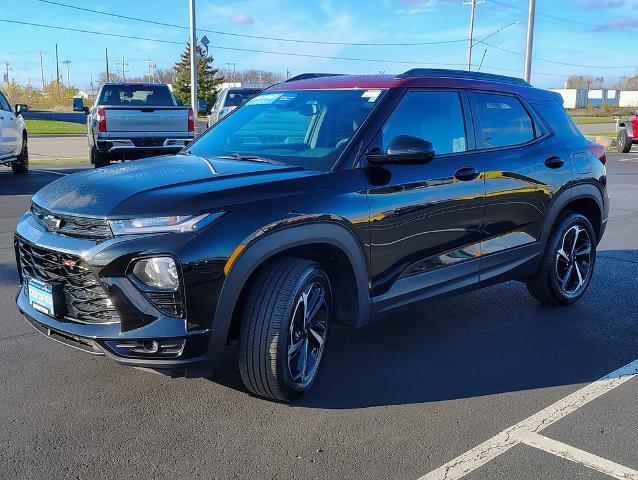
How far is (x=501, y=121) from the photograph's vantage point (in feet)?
16.5

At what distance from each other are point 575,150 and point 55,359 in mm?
4295

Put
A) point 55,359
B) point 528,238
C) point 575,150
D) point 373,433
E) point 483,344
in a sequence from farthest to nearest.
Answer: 1. point 575,150
2. point 528,238
3. point 483,344
4. point 55,359
5. point 373,433

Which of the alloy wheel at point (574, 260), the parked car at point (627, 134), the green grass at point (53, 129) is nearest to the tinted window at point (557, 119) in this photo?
the alloy wheel at point (574, 260)

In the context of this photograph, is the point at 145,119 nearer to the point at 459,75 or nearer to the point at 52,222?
the point at 459,75

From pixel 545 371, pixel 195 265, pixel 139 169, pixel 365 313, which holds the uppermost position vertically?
pixel 139 169

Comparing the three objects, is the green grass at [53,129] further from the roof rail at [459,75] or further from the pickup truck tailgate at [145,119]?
the roof rail at [459,75]

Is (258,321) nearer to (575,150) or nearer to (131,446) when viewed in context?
(131,446)

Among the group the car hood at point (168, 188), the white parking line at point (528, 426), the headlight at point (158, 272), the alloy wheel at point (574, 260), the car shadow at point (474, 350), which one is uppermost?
the car hood at point (168, 188)

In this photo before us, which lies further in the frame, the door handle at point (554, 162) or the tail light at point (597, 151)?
the tail light at point (597, 151)

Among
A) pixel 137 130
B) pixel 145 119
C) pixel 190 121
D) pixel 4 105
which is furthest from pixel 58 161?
pixel 190 121

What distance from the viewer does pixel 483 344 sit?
4.75 meters

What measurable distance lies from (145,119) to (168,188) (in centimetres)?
1036

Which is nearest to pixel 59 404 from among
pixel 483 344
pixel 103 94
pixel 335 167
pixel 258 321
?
pixel 258 321

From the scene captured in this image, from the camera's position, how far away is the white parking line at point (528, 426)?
3105mm
